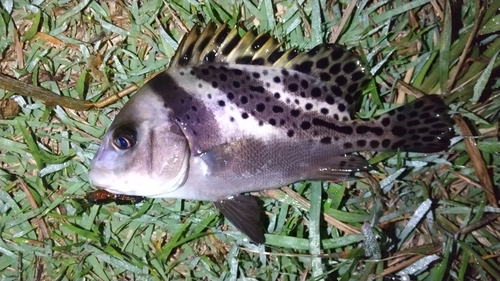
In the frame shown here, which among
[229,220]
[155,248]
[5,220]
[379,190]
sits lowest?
[5,220]

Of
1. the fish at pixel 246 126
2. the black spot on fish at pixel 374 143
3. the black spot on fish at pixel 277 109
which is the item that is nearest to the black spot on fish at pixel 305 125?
the fish at pixel 246 126

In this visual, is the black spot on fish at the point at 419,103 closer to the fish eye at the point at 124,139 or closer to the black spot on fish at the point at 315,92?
the black spot on fish at the point at 315,92

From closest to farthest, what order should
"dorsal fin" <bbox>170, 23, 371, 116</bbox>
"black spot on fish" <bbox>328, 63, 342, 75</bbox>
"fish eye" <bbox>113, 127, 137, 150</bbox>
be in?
"fish eye" <bbox>113, 127, 137, 150</bbox> < "dorsal fin" <bbox>170, 23, 371, 116</bbox> < "black spot on fish" <bbox>328, 63, 342, 75</bbox>

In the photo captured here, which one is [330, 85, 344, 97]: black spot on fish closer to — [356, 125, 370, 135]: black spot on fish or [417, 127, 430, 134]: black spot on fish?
[356, 125, 370, 135]: black spot on fish

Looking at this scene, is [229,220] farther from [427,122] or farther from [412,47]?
[412,47]

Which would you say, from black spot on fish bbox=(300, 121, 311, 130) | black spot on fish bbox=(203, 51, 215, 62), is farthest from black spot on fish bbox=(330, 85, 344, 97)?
black spot on fish bbox=(203, 51, 215, 62)

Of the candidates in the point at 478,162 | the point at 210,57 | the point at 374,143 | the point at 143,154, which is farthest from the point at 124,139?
the point at 478,162

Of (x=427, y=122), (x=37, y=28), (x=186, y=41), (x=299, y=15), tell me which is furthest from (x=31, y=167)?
(x=427, y=122)
